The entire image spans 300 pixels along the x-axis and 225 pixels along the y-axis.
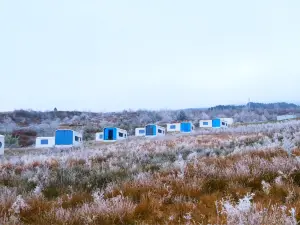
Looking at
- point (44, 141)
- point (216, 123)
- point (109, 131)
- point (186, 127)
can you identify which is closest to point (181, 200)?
point (44, 141)

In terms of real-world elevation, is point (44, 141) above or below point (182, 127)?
below

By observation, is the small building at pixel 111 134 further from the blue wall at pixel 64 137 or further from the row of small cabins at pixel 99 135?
the blue wall at pixel 64 137

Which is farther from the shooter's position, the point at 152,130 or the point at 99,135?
the point at 152,130

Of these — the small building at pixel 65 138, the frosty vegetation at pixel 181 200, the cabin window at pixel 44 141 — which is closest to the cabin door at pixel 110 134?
the small building at pixel 65 138

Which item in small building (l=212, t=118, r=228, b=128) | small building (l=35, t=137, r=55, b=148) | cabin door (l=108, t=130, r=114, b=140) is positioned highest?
small building (l=212, t=118, r=228, b=128)

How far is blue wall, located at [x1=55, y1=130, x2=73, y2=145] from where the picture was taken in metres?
41.3

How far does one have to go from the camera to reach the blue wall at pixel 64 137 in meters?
41.3

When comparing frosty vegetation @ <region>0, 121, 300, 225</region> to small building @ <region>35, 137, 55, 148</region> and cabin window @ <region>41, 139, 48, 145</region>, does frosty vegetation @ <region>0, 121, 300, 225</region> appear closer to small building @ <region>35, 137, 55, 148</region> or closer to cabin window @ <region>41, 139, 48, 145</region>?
small building @ <region>35, 137, 55, 148</region>

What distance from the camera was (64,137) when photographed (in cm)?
4153

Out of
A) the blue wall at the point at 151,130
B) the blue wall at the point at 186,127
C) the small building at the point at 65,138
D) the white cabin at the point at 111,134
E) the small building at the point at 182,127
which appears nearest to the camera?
the small building at the point at 65,138

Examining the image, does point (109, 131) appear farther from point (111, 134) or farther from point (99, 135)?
point (99, 135)

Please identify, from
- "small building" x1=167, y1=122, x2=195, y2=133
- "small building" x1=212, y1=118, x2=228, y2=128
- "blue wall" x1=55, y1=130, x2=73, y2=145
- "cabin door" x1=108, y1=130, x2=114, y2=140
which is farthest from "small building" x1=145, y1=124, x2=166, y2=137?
"small building" x1=212, y1=118, x2=228, y2=128

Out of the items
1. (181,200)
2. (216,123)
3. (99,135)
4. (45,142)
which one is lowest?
(45,142)

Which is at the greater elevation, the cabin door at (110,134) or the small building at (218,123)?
the small building at (218,123)
